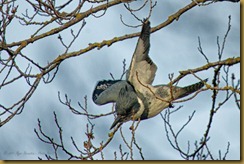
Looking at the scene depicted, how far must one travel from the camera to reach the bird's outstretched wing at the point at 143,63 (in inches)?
218

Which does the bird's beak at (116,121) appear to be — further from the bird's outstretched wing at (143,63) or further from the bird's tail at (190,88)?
the bird's tail at (190,88)

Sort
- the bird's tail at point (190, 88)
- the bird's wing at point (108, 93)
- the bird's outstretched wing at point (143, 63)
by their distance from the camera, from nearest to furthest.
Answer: the bird's outstretched wing at point (143, 63) → the bird's tail at point (190, 88) → the bird's wing at point (108, 93)

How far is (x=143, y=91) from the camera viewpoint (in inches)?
225

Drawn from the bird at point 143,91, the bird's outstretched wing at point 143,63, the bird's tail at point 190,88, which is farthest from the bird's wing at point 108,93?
the bird's tail at point 190,88

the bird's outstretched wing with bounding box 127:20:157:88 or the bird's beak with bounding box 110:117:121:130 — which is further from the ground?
the bird's outstretched wing with bounding box 127:20:157:88

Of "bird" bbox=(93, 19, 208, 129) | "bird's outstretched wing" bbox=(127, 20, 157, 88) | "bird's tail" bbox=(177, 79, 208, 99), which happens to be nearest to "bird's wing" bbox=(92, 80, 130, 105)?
"bird" bbox=(93, 19, 208, 129)

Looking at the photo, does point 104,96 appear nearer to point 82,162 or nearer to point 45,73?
point 45,73

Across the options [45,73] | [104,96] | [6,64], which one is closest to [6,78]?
[6,64]

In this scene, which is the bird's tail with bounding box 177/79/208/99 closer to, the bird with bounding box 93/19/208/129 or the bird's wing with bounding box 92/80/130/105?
the bird with bounding box 93/19/208/129

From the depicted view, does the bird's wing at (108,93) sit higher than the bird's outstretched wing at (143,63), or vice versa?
the bird's outstretched wing at (143,63)

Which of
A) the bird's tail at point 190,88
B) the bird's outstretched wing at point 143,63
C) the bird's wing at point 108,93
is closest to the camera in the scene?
the bird's outstretched wing at point 143,63

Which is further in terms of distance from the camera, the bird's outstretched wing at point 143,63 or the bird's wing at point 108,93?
the bird's wing at point 108,93

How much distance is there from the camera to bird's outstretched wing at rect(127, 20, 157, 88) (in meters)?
5.54

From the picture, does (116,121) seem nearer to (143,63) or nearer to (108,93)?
(108,93)
